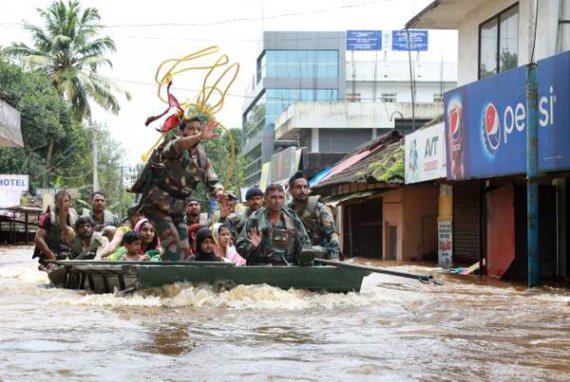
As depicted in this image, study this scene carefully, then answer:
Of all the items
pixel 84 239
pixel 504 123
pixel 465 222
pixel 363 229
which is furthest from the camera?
pixel 363 229

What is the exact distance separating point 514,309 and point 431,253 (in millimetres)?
13000

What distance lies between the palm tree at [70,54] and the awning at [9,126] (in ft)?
59.7

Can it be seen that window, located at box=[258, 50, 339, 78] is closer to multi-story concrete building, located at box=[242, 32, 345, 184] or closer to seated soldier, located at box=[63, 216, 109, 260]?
multi-story concrete building, located at box=[242, 32, 345, 184]

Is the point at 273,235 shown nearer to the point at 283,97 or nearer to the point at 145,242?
the point at 145,242

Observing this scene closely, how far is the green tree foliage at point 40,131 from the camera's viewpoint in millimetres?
38500

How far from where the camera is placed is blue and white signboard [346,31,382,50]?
200 ft

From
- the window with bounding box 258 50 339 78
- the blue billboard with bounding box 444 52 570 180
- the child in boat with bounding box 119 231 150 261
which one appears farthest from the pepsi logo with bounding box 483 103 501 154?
the window with bounding box 258 50 339 78

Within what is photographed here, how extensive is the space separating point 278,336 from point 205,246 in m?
3.22

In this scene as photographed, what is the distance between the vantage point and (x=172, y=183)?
953 cm

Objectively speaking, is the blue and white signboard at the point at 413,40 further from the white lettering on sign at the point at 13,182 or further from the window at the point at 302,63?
the white lettering on sign at the point at 13,182

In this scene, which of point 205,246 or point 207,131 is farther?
point 205,246

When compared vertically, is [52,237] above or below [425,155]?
below

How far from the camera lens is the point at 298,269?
29.9ft

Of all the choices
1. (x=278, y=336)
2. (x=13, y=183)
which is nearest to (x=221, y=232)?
(x=278, y=336)
